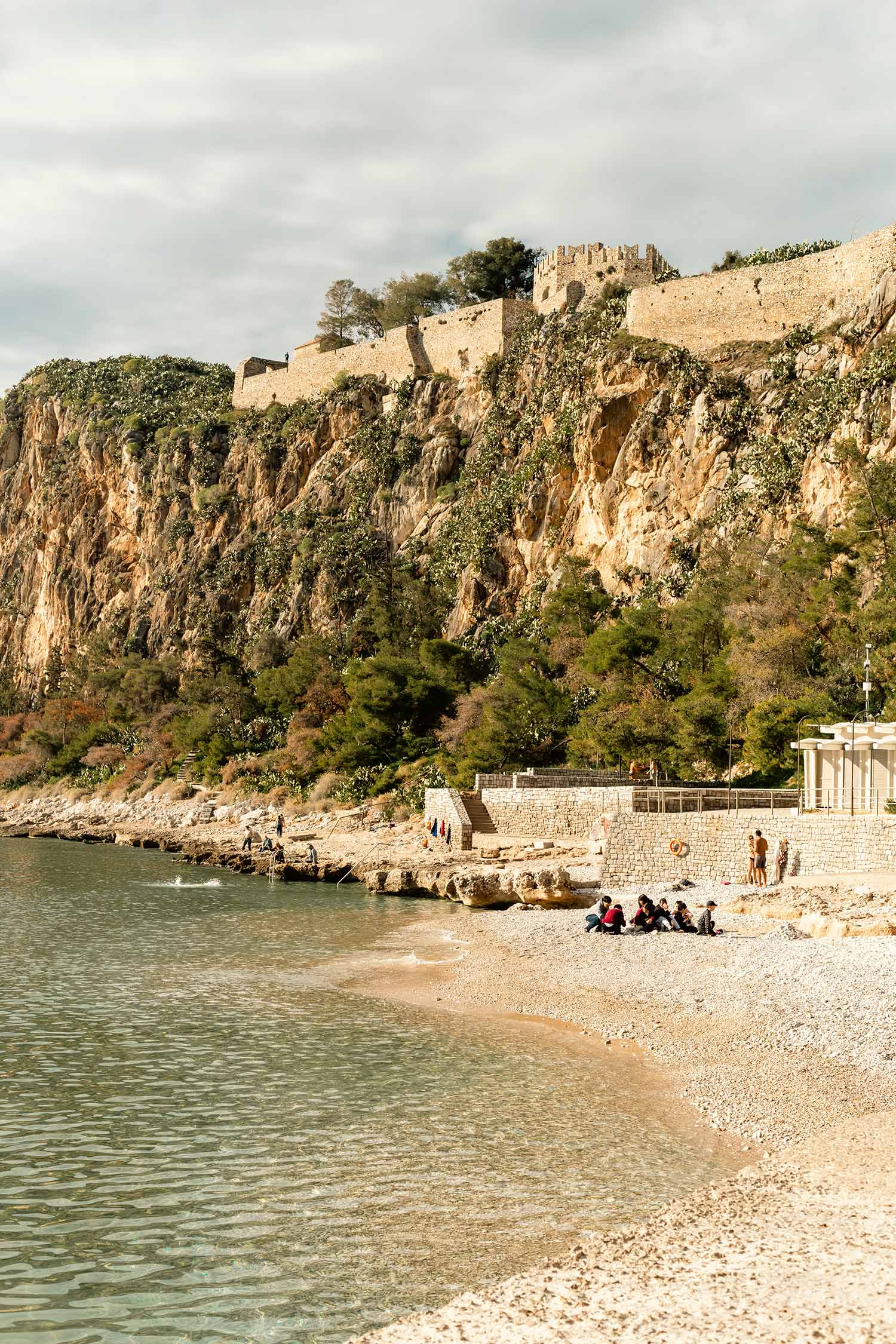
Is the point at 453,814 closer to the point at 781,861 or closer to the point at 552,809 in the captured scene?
the point at 552,809

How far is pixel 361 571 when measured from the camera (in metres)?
65.0

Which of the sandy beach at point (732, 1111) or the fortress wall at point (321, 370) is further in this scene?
the fortress wall at point (321, 370)

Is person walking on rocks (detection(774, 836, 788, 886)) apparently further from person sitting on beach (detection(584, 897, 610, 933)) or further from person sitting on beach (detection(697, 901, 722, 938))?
person sitting on beach (detection(697, 901, 722, 938))

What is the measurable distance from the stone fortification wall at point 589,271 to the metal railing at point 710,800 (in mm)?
38764

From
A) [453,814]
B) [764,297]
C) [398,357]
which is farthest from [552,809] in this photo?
[398,357]

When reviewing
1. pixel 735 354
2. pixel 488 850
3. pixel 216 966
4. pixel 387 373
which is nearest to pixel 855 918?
pixel 216 966

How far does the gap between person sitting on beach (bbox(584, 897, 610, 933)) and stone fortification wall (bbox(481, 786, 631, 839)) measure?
321 inches

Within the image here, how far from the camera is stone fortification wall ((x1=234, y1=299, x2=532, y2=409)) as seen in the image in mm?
65688

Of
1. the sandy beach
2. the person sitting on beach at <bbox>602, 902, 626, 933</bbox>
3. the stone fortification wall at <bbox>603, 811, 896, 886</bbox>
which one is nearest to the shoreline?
the sandy beach

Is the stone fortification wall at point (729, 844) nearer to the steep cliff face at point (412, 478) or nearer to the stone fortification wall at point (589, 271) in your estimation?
the steep cliff face at point (412, 478)

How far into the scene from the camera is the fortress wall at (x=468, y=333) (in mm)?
64562

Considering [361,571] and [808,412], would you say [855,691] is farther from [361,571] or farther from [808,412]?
[361,571]

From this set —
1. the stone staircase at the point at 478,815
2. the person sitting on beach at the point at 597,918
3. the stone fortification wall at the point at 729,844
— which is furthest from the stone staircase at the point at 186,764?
the person sitting on beach at the point at 597,918

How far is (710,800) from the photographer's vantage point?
88.8 ft
